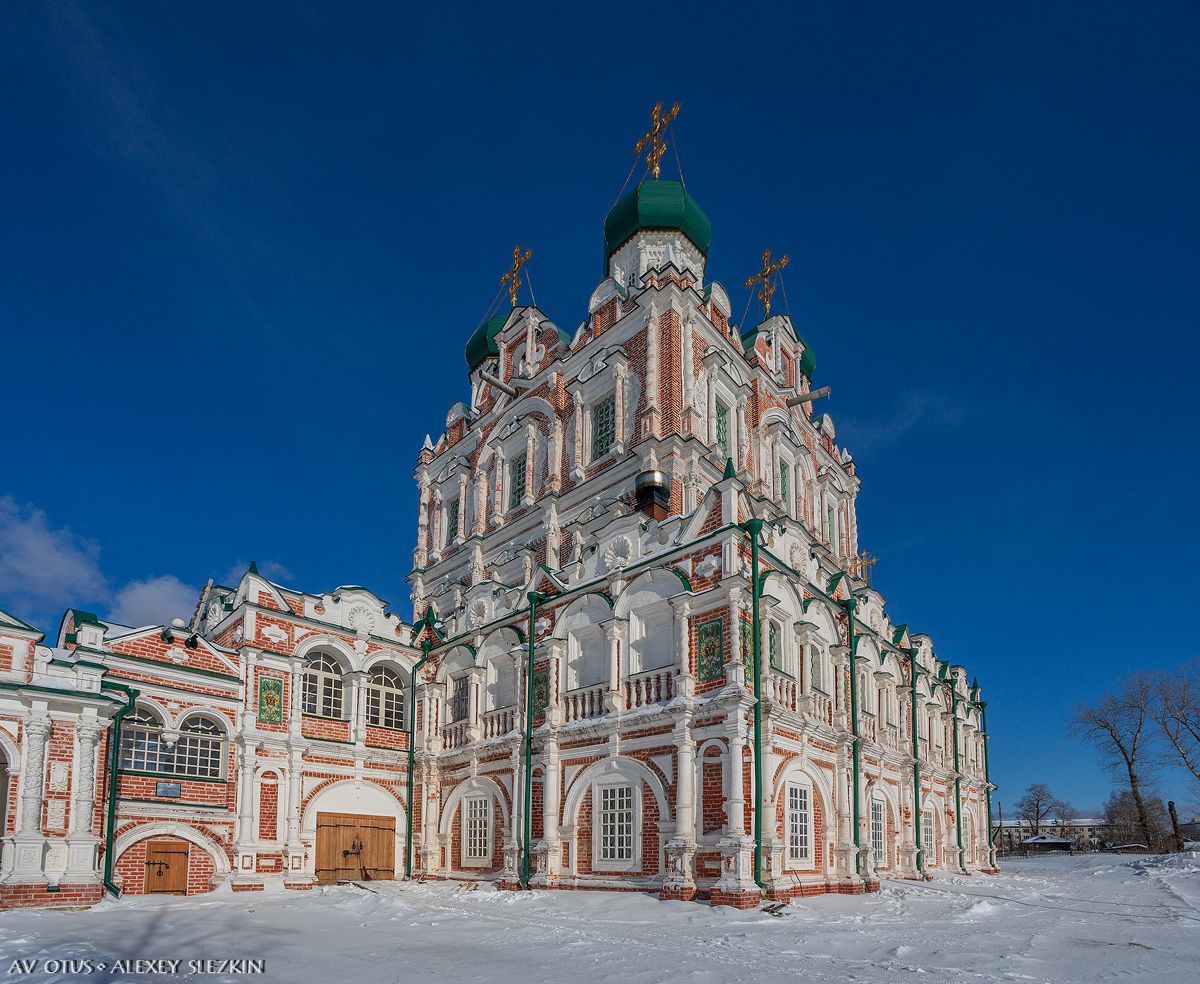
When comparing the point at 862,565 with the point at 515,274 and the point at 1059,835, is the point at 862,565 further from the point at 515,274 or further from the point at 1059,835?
the point at 1059,835

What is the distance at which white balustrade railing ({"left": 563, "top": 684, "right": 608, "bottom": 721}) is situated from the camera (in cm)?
1991

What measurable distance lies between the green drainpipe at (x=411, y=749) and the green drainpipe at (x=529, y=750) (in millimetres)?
4632

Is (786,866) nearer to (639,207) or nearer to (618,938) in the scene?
(618,938)

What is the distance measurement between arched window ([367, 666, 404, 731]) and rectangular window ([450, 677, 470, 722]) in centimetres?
148

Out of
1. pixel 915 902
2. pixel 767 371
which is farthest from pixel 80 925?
pixel 767 371

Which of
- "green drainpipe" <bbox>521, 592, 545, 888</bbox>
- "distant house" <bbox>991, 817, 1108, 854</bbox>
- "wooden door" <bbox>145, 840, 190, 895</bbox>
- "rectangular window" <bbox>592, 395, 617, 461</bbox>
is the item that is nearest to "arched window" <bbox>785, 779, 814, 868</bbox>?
"green drainpipe" <bbox>521, 592, 545, 888</bbox>

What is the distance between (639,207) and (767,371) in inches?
270

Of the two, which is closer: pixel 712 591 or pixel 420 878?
pixel 712 591

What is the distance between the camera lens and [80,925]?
44.5 feet

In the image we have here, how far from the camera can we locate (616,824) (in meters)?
18.9

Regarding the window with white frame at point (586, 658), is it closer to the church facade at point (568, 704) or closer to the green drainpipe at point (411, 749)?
the church facade at point (568, 704)

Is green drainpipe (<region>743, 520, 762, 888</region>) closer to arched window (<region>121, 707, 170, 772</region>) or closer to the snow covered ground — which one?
the snow covered ground

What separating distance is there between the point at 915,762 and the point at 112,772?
757 inches

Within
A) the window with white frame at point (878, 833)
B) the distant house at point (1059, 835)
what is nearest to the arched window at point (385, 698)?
the window with white frame at point (878, 833)
